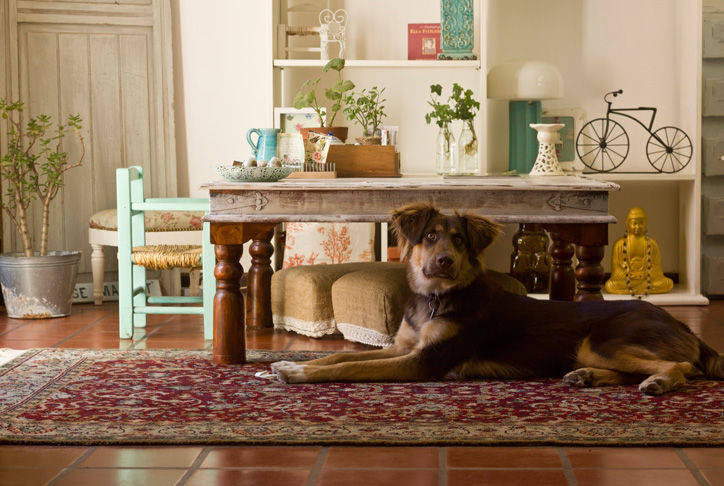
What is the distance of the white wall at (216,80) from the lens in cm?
611

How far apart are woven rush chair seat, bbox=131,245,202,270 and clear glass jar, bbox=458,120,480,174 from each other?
143 centimetres

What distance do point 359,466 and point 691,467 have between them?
834mm

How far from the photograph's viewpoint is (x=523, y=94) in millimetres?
5609

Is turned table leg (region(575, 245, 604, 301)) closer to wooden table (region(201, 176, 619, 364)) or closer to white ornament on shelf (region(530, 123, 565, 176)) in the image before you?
wooden table (region(201, 176, 619, 364))

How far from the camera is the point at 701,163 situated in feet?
18.9

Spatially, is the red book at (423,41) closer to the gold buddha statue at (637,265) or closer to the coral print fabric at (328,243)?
the coral print fabric at (328,243)

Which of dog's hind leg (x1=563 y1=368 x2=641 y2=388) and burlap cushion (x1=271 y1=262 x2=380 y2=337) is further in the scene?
burlap cushion (x1=271 y1=262 x2=380 y2=337)

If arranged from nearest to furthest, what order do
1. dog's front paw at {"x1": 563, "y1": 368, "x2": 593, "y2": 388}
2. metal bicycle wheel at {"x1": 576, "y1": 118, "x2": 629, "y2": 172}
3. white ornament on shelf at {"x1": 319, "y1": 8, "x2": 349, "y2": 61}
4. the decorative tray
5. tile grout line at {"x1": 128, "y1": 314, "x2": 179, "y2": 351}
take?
1. dog's front paw at {"x1": 563, "y1": 368, "x2": 593, "y2": 388}
2. the decorative tray
3. tile grout line at {"x1": 128, "y1": 314, "x2": 179, "y2": 351}
4. white ornament on shelf at {"x1": 319, "y1": 8, "x2": 349, "y2": 61}
5. metal bicycle wheel at {"x1": 576, "y1": 118, "x2": 629, "y2": 172}

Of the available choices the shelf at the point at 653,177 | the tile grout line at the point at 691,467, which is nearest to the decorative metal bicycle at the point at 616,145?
the shelf at the point at 653,177

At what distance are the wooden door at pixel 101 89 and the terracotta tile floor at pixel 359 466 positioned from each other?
342cm

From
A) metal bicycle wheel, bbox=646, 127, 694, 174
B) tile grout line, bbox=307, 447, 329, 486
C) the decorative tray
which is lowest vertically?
tile grout line, bbox=307, 447, 329, 486

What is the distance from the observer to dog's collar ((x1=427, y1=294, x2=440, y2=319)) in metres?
3.40

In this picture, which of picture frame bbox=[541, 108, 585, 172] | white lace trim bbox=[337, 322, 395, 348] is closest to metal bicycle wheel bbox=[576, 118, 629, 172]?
picture frame bbox=[541, 108, 585, 172]

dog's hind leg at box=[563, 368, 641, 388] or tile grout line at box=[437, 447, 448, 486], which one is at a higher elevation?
dog's hind leg at box=[563, 368, 641, 388]
